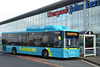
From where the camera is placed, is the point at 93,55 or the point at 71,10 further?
the point at 71,10

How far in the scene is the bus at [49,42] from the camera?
1345cm

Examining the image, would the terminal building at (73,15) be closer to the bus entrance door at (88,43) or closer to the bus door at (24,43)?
the bus entrance door at (88,43)

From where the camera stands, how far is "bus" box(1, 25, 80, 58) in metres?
13.5

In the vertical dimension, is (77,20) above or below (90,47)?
above

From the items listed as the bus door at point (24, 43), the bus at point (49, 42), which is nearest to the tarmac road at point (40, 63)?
the bus at point (49, 42)

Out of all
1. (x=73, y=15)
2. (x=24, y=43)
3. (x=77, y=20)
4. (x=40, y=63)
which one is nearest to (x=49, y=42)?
(x=40, y=63)

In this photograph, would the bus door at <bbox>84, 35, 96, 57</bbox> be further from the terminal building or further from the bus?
the terminal building

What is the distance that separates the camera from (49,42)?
14383mm

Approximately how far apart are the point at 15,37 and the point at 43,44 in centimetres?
477

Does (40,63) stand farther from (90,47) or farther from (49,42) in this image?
(90,47)

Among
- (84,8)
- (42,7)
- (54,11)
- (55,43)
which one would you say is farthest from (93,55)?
(42,7)


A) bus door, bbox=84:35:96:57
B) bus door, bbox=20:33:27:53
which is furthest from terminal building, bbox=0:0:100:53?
bus door, bbox=20:33:27:53

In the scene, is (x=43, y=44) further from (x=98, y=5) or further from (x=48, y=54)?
(x=98, y=5)

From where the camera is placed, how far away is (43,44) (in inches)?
588
